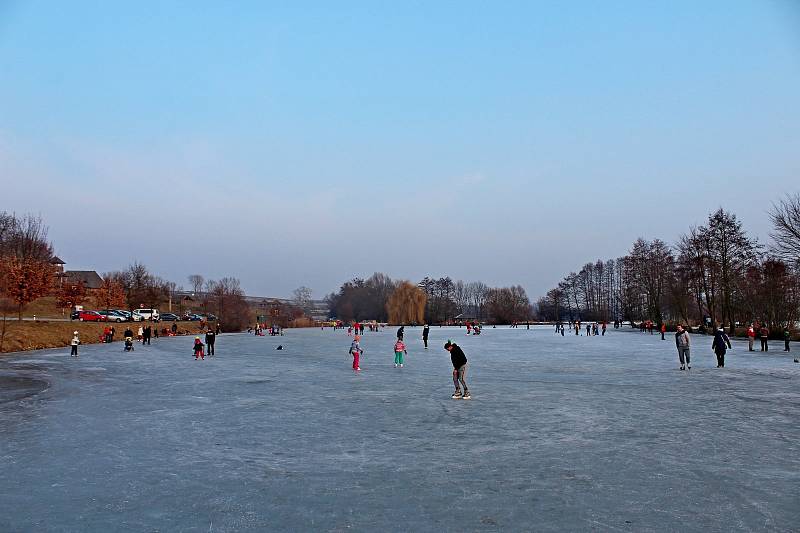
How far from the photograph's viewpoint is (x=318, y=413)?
1148 cm

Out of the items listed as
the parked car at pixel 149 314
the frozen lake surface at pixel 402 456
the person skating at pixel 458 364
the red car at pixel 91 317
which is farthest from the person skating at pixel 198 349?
the parked car at pixel 149 314

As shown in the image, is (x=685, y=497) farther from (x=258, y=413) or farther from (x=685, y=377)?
(x=685, y=377)

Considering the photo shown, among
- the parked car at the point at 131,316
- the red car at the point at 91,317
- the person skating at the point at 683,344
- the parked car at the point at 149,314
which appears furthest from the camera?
the parked car at the point at 149,314

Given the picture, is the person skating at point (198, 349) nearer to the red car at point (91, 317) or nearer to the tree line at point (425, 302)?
the red car at point (91, 317)

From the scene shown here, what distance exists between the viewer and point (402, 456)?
7797 mm

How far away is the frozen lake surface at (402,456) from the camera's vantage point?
538cm

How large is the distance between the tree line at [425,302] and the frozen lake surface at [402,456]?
3511 inches

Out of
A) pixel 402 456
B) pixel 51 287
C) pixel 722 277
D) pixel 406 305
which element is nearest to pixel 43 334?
pixel 51 287

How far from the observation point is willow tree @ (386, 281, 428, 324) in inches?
4117

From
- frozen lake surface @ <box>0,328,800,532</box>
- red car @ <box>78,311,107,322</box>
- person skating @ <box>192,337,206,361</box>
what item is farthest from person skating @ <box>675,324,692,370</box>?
red car @ <box>78,311,107,322</box>

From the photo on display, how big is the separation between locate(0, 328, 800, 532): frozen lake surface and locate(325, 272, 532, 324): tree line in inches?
3511

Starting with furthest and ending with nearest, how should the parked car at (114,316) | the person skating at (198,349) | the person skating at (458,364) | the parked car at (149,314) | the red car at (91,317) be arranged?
the parked car at (149,314) → the parked car at (114,316) → the red car at (91,317) → the person skating at (198,349) → the person skating at (458,364)

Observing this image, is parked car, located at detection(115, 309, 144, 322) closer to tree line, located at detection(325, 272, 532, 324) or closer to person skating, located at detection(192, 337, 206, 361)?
person skating, located at detection(192, 337, 206, 361)

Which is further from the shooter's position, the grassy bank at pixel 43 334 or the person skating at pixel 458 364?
the grassy bank at pixel 43 334
